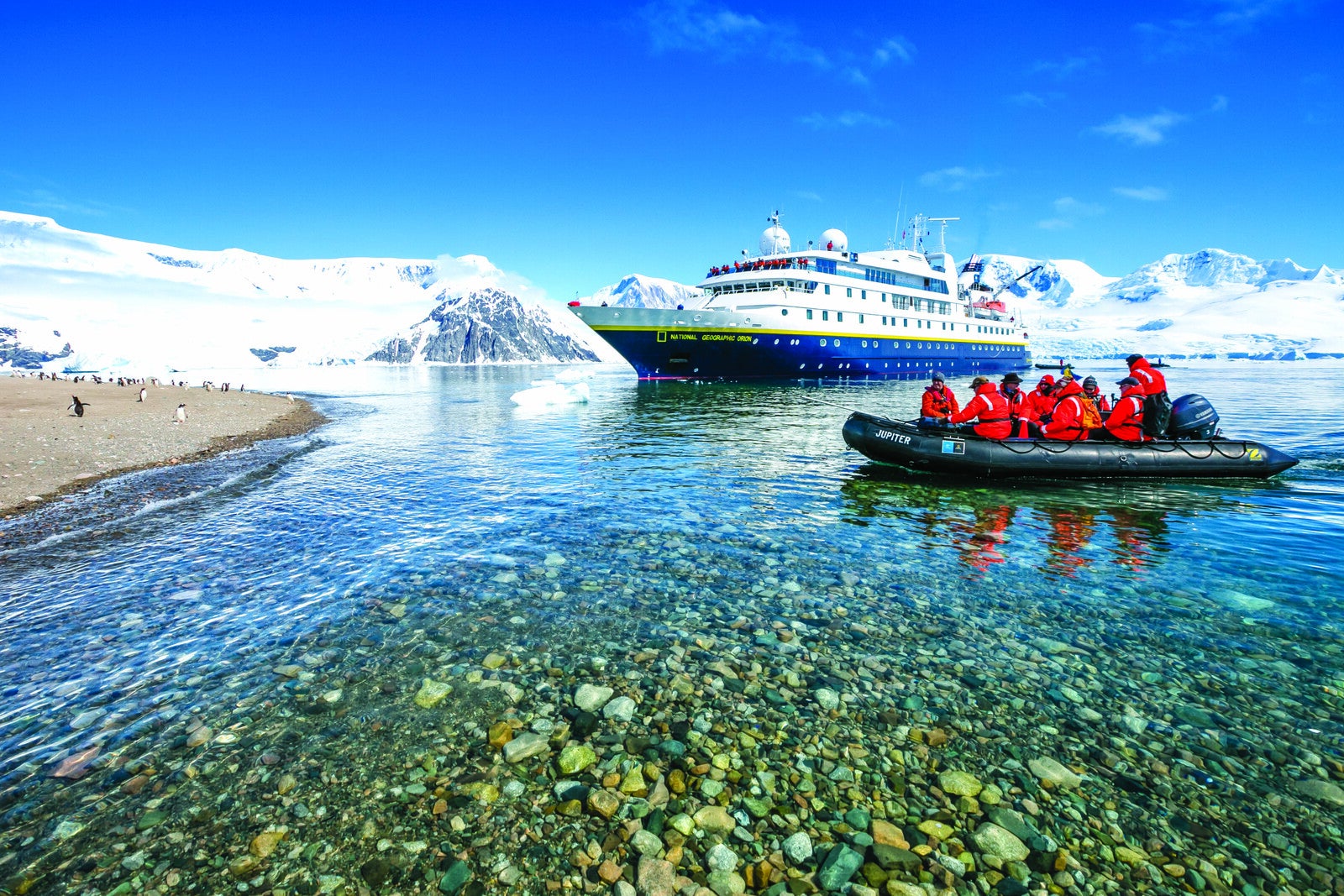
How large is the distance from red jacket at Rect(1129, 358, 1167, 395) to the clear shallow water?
2430 mm

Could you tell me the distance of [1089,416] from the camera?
14000mm

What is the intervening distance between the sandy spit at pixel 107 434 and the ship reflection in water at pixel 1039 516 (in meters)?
17.8

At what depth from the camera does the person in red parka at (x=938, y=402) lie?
1535 cm

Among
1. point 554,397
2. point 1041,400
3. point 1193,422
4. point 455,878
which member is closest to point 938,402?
point 1041,400

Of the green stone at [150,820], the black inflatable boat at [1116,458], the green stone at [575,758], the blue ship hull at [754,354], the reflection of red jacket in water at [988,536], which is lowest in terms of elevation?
the green stone at [150,820]

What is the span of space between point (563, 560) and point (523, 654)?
2847 mm

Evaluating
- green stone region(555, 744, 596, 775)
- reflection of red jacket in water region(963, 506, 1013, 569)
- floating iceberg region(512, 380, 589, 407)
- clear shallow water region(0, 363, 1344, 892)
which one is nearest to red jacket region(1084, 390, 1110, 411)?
clear shallow water region(0, 363, 1344, 892)

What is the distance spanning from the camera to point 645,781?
13.4 ft

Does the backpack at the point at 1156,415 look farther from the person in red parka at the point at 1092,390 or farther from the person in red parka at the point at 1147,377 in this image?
the person in red parka at the point at 1092,390

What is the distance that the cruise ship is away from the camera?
47281 millimetres

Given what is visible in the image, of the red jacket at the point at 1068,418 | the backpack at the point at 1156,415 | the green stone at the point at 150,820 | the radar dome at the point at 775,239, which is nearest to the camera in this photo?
the green stone at the point at 150,820

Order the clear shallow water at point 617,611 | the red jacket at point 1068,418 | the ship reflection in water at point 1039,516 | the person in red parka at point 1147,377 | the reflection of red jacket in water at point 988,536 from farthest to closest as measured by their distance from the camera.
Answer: the red jacket at point 1068,418 → the person in red parka at point 1147,377 → the ship reflection in water at point 1039,516 → the reflection of red jacket in water at point 988,536 → the clear shallow water at point 617,611

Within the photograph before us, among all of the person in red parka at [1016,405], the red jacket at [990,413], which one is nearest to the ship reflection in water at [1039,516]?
the red jacket at [990,413]

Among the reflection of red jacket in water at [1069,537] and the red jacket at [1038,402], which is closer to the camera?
the reflection of red jacket in water at [1069,537]
